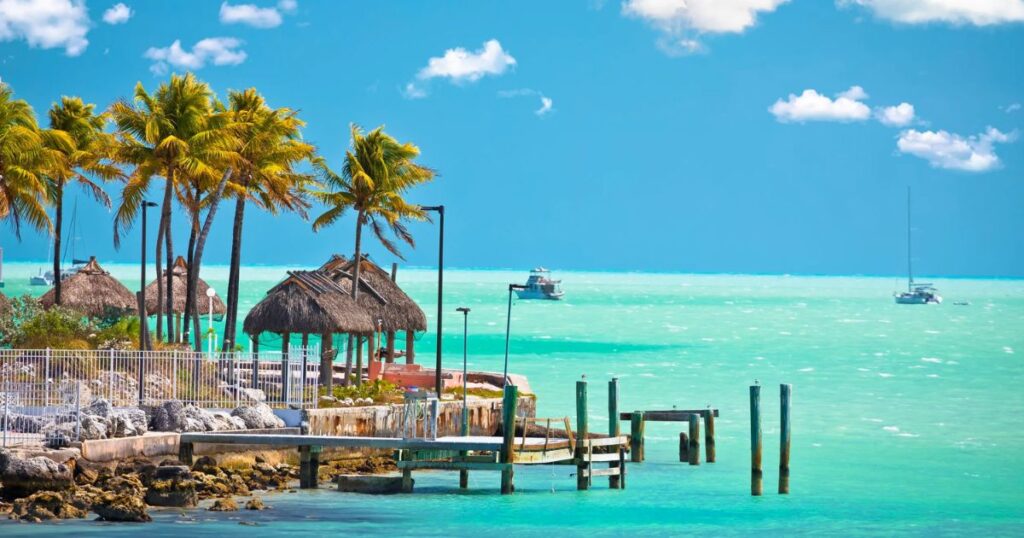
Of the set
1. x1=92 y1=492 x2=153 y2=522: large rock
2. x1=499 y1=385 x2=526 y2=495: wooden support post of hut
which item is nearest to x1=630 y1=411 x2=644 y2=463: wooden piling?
x1=499 y1=385 x2=526 y2=495: wooden support post of hut

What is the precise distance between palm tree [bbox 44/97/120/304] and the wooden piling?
56.0 feet

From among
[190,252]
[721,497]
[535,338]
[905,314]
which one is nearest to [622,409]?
[190,252]

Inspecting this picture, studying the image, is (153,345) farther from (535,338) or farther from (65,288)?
(535,338)

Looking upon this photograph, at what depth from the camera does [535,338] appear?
393ft

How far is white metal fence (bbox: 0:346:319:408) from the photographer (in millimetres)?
34812

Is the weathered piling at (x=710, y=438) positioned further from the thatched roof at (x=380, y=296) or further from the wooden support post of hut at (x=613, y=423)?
the thatched roof at (x=380, y=296)

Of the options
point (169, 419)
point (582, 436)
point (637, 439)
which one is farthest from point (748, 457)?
point (169, 419)

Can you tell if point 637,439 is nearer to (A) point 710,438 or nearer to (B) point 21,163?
(A) point 710,438

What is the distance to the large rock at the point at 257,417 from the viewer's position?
34156mm

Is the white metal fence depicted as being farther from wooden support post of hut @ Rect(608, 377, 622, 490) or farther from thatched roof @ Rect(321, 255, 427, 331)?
thatched roof @ Rect(321, 255, 427, 331)

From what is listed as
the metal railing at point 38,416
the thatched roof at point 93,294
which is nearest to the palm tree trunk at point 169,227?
the thatched roof at point 93,294

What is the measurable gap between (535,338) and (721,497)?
8188 centimetres

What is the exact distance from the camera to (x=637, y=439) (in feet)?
137

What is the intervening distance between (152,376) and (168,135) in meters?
9.79
